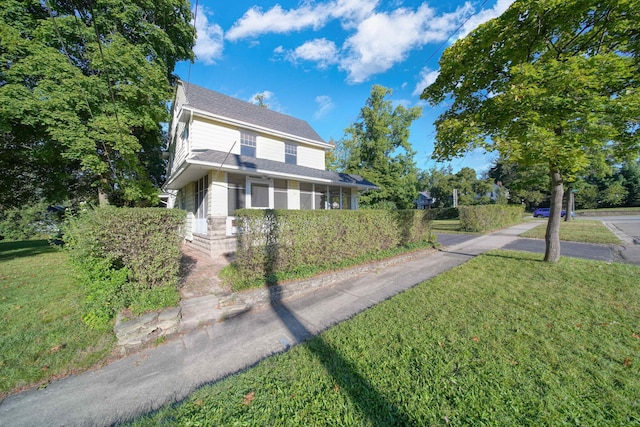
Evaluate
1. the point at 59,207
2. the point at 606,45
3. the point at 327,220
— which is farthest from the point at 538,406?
the point at 59,207

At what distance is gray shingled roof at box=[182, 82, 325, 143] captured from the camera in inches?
410

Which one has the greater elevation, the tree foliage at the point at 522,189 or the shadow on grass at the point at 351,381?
the tree foliage at the point at 522,189

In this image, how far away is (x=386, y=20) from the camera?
25.0ft

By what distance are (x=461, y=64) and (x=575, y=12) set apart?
6.44ft

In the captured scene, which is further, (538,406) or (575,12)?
(575,12)

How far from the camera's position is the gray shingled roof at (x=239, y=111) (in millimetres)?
10406

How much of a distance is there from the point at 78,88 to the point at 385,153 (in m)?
18.5

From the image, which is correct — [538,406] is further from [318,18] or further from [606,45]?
[318,18]

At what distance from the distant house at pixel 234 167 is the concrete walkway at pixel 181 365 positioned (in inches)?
174

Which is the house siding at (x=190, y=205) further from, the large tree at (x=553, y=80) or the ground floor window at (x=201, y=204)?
the large tree at (x=553, y=80)

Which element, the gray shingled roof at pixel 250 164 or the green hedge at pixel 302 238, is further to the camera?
the gray shingled roof at pixel 250 164

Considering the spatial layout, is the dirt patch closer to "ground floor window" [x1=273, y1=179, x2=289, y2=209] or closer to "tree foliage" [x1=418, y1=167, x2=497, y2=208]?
"ground floor window" [x1=273, y1=179, x2=289, y2=209]

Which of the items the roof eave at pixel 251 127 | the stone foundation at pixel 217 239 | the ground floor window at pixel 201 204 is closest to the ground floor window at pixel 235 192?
the ground floor window at pixel 201 204

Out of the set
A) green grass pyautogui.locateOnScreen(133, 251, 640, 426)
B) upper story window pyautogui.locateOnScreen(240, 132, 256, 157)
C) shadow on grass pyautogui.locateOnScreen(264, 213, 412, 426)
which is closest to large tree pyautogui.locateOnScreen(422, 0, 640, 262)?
green grass pyautogui.locateOnScreen(133, 251, 640, 426)
